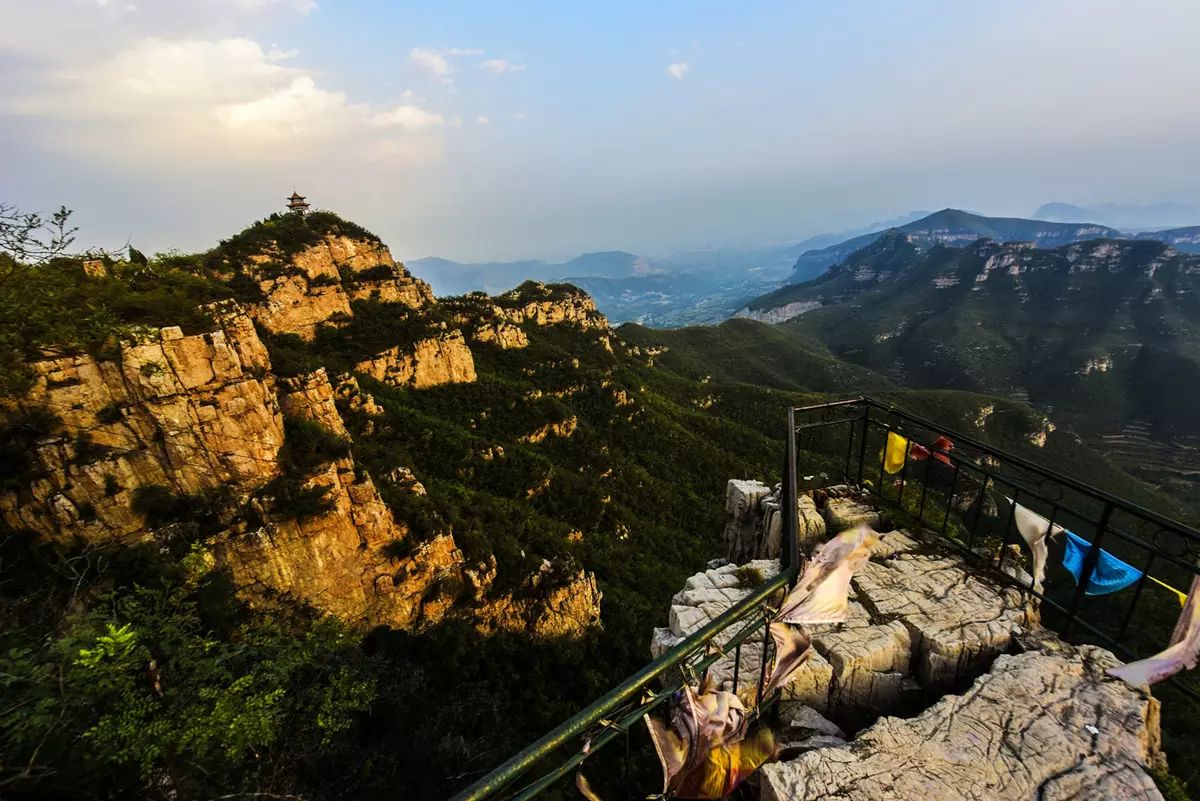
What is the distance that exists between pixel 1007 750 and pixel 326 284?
48.4m

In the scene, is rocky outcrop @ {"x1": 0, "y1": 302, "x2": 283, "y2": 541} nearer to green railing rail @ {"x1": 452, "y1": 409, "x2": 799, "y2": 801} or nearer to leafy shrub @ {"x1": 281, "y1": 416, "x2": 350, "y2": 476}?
leafy shrub @ {"x1": 281, "y1": 416, "x2": 350, "y2": 476}

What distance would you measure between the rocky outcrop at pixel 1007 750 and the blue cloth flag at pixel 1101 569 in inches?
35.2

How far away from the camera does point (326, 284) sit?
4069 cm

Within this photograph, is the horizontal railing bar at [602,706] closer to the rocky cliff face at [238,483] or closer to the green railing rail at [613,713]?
the green railing rail at [613,713]

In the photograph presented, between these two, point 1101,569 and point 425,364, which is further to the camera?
point 425,364

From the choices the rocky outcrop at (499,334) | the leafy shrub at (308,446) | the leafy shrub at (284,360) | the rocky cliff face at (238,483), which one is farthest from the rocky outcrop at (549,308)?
the rocky cliff face at (238,483)

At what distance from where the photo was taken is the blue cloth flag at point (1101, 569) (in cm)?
427

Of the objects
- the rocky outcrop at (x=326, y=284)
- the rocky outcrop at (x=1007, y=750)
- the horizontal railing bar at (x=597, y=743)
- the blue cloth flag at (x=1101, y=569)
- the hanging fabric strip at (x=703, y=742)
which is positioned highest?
the rocky outcrop at (x=326, y=284)

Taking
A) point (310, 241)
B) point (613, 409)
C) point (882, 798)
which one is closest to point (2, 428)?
point (882, 798)

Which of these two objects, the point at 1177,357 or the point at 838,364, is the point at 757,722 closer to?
the point at 838,364

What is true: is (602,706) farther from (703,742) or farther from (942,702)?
(942,702)

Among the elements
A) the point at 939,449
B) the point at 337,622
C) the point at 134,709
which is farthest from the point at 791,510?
the point at 337,622

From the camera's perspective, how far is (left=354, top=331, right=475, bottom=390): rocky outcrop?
3981 cm

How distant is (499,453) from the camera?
3456 cm
